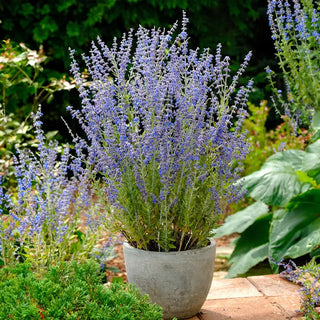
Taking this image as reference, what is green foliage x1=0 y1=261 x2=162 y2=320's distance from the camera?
5.96 feet

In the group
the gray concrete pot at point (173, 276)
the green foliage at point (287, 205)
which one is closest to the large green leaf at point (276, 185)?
the green foliage at point (287, 205)

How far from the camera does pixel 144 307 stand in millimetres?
2023

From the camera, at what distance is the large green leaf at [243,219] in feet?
14.7

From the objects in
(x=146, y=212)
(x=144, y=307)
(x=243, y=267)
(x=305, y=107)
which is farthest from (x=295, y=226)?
(x=144, y=307)

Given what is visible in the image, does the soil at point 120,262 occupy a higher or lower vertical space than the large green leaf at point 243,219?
lower

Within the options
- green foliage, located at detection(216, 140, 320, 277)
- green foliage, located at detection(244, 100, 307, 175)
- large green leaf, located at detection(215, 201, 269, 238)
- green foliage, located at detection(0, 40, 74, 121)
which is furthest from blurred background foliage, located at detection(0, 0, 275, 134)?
green foliage, located at detection(216, 140, 320, 277)

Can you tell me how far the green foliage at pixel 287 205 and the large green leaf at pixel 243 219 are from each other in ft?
0.29

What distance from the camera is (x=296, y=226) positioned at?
3787mm

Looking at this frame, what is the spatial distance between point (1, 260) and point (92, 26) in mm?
4254

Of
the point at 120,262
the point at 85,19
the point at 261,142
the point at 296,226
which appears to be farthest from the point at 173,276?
the point at 85,19

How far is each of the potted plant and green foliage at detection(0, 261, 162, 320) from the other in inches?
21.6

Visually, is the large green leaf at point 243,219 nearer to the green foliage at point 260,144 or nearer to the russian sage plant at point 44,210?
the green foliage at point 260,144

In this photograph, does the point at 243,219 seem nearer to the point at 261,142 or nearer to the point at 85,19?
the point at 261,142

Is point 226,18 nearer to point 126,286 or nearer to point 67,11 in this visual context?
point 67,11
